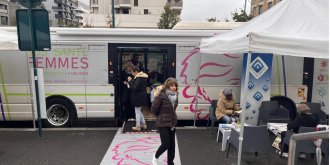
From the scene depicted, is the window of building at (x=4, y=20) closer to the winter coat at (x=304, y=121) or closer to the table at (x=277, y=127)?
the table at (x=277, y=127)

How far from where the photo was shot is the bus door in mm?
7762

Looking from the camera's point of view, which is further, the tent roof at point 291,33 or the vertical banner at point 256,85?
the vertical banner at point 256,85

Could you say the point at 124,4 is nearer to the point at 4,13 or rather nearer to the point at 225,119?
the point at 4,13

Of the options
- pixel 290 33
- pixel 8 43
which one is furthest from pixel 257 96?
pixel 8 43

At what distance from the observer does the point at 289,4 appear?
538cm

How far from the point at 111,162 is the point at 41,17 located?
351 centimetres

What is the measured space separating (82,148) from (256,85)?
437cm

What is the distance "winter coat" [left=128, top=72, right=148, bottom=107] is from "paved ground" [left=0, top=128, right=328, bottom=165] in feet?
3.55

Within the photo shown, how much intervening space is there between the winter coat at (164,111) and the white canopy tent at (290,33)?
1167 mm

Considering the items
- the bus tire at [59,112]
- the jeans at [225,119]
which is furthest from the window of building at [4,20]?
the jeans at [225,119]

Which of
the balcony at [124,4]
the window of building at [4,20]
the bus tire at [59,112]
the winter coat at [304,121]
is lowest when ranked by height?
the bus tire at [59,112]

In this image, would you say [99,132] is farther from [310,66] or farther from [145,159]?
[310,66]

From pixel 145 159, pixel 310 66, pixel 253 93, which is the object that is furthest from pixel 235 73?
pixel 145 159

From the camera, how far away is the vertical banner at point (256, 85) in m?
7.36
